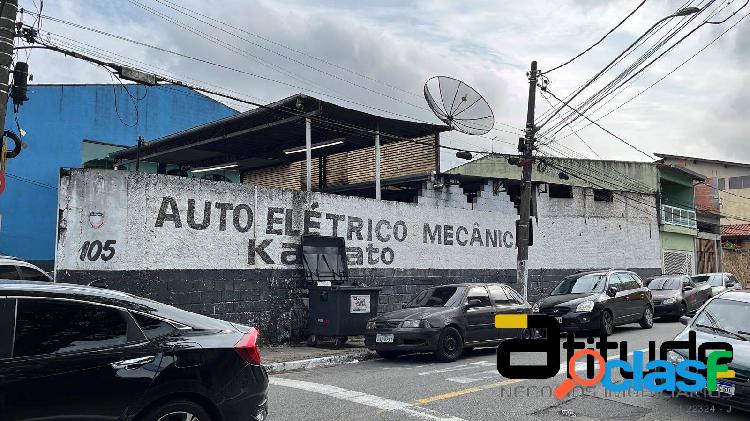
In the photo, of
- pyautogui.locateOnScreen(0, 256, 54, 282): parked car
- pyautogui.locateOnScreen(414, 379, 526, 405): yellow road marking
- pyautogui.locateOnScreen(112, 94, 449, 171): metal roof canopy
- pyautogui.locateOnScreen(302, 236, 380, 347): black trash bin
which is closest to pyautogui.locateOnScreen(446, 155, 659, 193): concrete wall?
pyautogui.locateOnScreen(112, 94, 449, 171): metal roof canopy

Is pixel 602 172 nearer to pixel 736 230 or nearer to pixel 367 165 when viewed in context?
pixel 367 165

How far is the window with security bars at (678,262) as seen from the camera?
30.3 meters

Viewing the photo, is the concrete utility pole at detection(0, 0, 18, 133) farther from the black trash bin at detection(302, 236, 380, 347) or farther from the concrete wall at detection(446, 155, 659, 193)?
the concrete wall at detection(446, 155, 659, 193)

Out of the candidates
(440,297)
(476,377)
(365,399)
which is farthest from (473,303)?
(365,399)

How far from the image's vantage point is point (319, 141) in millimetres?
19938

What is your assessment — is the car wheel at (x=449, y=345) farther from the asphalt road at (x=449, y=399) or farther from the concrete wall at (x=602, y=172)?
the concrete wall at (x=602, y=172)

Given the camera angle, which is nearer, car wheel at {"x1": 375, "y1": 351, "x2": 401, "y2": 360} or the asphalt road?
the asphalt road

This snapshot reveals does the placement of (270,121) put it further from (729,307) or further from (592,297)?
(729,307)

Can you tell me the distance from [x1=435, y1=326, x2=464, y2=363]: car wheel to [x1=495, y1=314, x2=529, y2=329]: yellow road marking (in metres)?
1.12

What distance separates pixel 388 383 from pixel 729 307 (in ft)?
15.1

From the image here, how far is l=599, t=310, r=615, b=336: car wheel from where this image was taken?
45.8 ft

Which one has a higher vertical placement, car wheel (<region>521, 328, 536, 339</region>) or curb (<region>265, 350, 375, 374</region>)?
car wheel (<region>521, 328, 536, 339</region>)

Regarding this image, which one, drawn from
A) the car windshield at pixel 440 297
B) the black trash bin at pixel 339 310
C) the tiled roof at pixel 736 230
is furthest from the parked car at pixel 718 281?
the tiled roof at pixel 736 230

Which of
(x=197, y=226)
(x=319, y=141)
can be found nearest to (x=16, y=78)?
(x=197, y=226)
